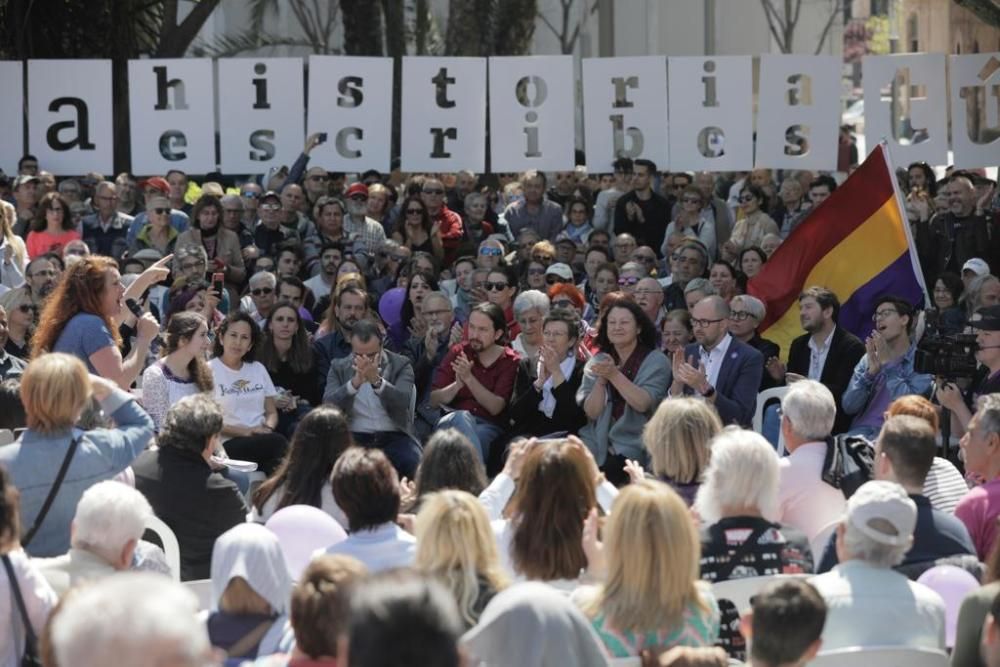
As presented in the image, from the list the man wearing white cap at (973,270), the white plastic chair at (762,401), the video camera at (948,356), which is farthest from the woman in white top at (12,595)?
the man wearing white cap at (973,270)

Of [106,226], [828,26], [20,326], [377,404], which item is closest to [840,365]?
[377,404]

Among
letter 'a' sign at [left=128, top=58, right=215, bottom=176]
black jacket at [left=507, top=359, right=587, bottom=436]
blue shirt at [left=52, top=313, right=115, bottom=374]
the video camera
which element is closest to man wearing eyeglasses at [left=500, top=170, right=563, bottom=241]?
letter 'a' sign at [left=128, top=58, right=215, bottom=176]

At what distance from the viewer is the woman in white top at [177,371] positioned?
29.3ft

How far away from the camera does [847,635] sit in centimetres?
500

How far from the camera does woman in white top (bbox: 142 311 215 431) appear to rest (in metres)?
8.94

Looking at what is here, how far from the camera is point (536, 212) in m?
15.5

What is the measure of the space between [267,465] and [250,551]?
4.77m

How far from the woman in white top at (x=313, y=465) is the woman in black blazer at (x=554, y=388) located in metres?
2.79

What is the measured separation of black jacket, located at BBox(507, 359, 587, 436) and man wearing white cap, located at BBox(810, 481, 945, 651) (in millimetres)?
4468

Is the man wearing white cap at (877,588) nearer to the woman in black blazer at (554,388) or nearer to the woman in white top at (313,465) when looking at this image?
the woman in white top at (313,465)

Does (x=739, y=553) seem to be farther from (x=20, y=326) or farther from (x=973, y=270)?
(x=973, y=270)

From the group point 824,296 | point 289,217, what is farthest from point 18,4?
point 824,296

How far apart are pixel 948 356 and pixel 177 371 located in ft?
12.8

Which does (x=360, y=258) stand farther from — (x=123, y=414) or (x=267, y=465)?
(x=123, y=414)
